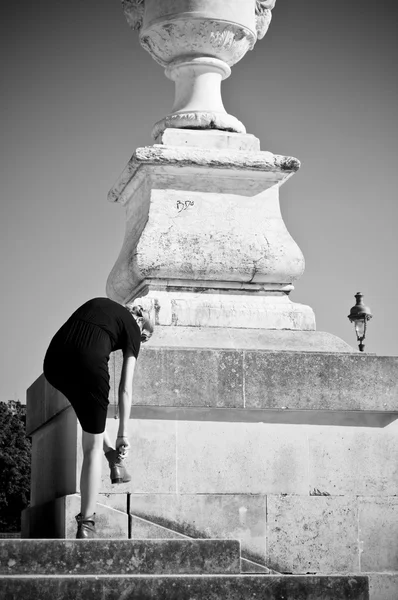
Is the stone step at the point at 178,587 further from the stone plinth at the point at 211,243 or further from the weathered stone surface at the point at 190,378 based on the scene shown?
the stone plinth at the point at 211,243

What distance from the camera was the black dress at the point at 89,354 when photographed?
23.9 feet

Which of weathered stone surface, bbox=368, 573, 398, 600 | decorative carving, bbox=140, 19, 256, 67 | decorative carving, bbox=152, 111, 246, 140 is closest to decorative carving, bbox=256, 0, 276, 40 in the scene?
decorative carving, bbox=140, 19, 256, 67

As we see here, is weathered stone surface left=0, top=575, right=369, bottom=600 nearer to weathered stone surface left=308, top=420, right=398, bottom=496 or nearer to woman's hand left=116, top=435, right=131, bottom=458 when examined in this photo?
woman's hand left=116, top=435, right=131, bottom=458

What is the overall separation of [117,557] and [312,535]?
2.03m

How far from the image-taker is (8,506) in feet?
167

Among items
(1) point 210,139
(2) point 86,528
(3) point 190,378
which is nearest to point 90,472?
(2) point 86,528

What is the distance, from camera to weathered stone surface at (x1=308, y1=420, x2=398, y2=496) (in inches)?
333

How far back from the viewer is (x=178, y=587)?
6258 millimetres

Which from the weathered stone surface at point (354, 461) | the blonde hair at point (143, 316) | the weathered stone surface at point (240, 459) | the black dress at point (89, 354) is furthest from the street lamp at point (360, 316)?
the black dress at point (89, 354)

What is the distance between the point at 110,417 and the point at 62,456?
67 cm

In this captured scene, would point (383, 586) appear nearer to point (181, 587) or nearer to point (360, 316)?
point (181, 587)

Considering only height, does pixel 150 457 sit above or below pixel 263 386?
below

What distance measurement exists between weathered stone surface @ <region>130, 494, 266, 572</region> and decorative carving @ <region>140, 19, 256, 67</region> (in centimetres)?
396

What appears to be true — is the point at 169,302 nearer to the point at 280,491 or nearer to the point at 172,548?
the point at 280,491
